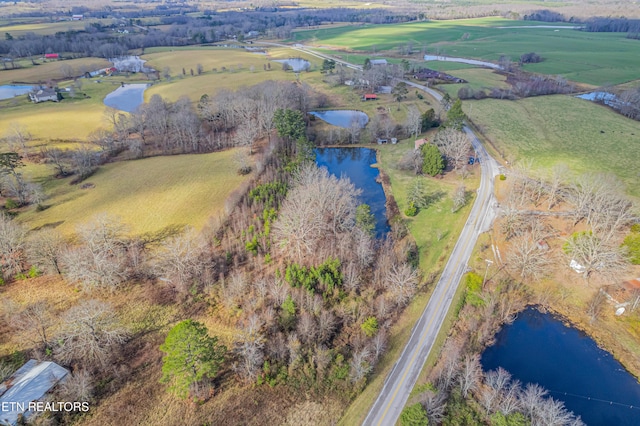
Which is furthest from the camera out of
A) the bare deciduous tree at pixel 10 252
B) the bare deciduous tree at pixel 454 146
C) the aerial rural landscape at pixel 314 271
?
A: the bare deciduous tree at pixel 454 146

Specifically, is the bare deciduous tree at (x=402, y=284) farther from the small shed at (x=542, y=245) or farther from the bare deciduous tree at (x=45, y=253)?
the bare deciduous tree at (x=45, y=253)

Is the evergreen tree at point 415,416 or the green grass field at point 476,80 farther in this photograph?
the green grass field at point 476,80

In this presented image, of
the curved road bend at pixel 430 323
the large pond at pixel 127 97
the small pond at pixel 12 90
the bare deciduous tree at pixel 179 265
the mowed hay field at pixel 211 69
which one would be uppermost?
the mowed hay field at pixel 211 69

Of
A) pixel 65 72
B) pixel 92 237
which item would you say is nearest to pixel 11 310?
pixel 92 237

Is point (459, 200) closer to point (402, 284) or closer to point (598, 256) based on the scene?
point (598, 256)

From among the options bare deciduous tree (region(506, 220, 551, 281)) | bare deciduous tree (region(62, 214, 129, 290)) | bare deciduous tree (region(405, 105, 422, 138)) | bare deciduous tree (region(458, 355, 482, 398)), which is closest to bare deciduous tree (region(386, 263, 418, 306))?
bare deciduous tree (region(458, 355, 482, 398))

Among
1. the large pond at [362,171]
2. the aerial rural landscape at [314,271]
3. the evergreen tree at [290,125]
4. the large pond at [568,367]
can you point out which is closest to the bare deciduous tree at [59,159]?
A: the aerial rural landscape at [314,271]

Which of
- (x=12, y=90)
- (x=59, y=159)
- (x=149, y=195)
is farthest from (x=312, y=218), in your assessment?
(x=12, y=90)
